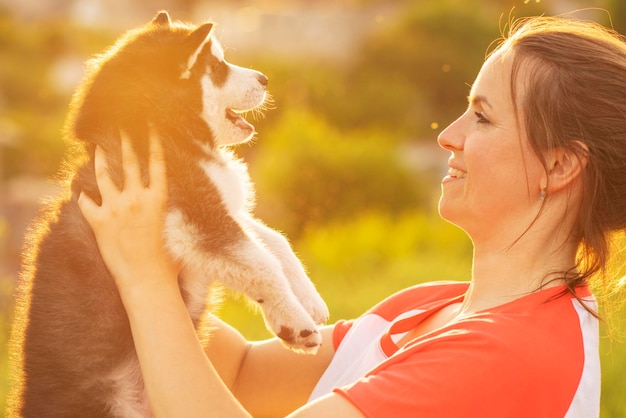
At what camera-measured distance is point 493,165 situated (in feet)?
7.43

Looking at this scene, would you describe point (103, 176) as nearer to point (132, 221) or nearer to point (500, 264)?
point (132, 221)

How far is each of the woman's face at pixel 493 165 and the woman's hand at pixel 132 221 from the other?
0.88 meters

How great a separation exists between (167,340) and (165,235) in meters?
0.41

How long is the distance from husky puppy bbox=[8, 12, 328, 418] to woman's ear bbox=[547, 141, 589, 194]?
2.87 feet

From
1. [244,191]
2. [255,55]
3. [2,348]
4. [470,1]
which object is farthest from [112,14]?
[244,191]

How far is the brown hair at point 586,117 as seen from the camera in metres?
2.20

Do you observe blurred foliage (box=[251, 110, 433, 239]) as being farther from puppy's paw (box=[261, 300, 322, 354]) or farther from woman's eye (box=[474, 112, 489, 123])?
woman's eye (box=[474, 112, 489, 123])

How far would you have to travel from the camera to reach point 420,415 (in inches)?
73.9

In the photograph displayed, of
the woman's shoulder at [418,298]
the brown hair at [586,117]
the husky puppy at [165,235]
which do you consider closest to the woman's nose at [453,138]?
the brown hair at [586,117]

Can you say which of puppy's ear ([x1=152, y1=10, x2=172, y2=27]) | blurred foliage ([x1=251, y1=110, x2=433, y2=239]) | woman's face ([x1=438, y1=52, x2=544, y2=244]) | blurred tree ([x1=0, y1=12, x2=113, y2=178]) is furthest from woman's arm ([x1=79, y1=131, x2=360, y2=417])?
blurred tree ([x1=0, y1=12, x2=113, y2=178])

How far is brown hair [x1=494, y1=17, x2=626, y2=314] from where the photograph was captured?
2.20 m

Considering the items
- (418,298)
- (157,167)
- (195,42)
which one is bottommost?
(418,298)

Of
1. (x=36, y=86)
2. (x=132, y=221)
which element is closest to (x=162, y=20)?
(x=132, y=221)

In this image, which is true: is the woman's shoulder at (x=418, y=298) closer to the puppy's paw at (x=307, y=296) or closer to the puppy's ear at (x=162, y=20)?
the puppy's paw at (x=307, y=296)
